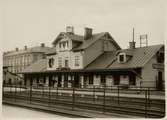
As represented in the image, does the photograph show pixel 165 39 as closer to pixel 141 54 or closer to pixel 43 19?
pixel 43 19

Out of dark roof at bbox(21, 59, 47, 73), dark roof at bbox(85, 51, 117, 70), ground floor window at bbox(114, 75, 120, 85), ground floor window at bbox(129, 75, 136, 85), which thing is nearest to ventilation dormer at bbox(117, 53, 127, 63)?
dark roof at bbox(85, 51, 117, 70)

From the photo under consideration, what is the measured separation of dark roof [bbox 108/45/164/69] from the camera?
1298 centimetres

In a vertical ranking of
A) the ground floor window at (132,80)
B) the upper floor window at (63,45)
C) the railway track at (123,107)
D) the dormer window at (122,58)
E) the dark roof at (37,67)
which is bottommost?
the railway track at (123,107)

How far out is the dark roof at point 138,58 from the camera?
42.6 feet

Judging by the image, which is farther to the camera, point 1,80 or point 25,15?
point 25,15

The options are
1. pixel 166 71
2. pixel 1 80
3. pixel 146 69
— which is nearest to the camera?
pixel 166 71

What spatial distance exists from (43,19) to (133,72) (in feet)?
25.0

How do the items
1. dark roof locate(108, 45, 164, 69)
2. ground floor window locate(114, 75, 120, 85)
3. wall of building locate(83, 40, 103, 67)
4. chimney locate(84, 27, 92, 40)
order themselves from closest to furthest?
1. chimney locate(84, 27, 92, 40)
2. dark roof locate(108, 45, 164, 69)
3. ground floor window locate(114, 75, 120, 85)
4. wall of building locate(83, 40, 103, 67)

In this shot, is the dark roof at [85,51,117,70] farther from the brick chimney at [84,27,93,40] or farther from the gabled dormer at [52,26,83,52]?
the gabled dormer at [52,26,83,52]

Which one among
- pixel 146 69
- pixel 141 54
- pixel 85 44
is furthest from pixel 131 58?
pixel 85 44

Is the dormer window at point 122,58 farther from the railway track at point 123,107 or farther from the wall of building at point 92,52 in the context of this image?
the railway track at point 123,107

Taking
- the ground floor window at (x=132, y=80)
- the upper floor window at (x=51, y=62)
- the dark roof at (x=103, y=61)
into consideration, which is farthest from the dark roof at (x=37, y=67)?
the ground floor window at (x=132, y=80)

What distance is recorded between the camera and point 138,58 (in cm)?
1381

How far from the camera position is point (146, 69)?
1270 cm
